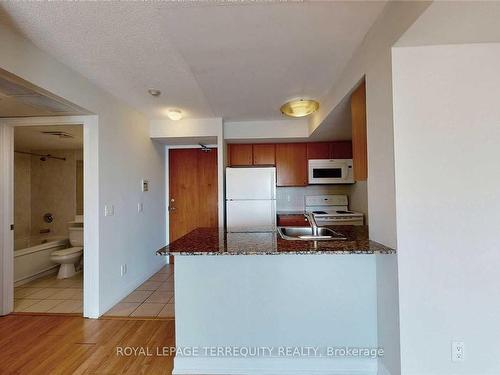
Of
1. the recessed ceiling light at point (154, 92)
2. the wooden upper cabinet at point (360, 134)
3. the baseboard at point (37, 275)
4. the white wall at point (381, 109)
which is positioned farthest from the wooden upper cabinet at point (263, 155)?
the baseboard at point (37, 275)

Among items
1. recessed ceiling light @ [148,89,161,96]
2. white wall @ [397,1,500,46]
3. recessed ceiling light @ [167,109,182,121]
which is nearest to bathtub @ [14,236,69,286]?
recessed ceiling light @ [167,109,182,121]

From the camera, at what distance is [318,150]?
3980 millimetres

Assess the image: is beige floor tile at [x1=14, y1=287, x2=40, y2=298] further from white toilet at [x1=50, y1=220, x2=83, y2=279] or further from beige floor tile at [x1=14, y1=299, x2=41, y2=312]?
white toilet at [x1=50, y1=220, x2=83, y2=279]

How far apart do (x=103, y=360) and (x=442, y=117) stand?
8.81 feet

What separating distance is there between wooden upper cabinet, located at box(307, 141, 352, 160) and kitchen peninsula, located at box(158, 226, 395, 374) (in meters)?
→ 2.46

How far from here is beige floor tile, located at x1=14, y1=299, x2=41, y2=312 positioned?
2.72 m

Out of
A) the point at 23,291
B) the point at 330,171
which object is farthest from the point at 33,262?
the point at 330,171

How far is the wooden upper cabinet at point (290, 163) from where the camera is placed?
3986mm

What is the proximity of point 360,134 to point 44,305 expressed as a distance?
361 cm

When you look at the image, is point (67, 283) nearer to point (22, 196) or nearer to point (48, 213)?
point (48, 213)

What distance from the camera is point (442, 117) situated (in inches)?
52.2

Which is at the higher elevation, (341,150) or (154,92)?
(154,92)

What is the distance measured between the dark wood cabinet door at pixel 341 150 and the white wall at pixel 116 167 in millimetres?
2710

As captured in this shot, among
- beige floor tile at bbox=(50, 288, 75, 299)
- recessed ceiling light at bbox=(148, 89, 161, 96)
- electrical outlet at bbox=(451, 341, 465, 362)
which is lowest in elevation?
beige floor tile at bbox=(50, 288, 75, 299)
